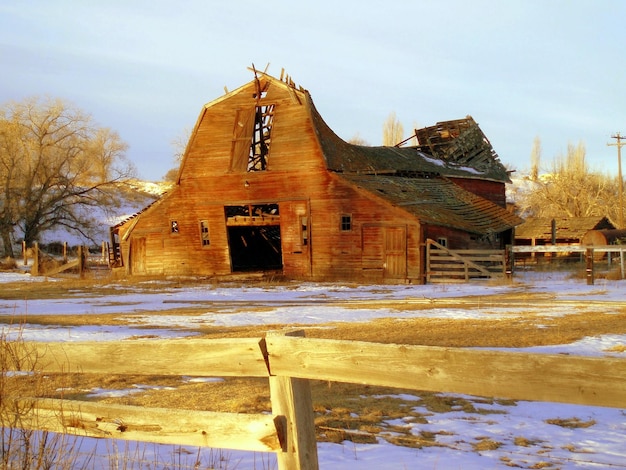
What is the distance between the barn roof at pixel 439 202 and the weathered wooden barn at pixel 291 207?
11cm

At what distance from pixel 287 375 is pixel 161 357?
94cm

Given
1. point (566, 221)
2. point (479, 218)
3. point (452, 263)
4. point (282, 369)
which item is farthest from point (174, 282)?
point (566, 221)

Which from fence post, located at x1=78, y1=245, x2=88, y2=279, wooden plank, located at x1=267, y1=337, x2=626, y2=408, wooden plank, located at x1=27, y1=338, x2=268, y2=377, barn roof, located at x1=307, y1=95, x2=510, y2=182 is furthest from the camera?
fence post, located at x1=78, y1=245, x2=88, y2=279

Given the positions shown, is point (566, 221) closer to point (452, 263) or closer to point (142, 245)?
point (452, 263)

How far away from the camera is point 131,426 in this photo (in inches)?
166

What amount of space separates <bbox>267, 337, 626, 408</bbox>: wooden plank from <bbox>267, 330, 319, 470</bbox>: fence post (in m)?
0.10

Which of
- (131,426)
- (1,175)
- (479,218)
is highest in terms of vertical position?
(1,175)

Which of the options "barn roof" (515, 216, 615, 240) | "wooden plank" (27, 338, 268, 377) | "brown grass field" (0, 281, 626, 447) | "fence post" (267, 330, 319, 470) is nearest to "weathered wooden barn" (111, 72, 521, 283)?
"brown grass field" (0, 281, 626, 447)

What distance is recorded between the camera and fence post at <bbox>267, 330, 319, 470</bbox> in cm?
370

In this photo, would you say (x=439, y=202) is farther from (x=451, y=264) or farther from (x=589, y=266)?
(x=589, y=266)

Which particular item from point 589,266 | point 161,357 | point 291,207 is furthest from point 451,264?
point 161,357

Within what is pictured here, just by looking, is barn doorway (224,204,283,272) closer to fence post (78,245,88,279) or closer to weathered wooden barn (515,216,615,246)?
fence post (78,245,88,279)

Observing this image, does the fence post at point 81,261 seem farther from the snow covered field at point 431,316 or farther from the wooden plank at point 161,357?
the wooden plank at point 161,357

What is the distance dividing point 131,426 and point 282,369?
3.78ft
